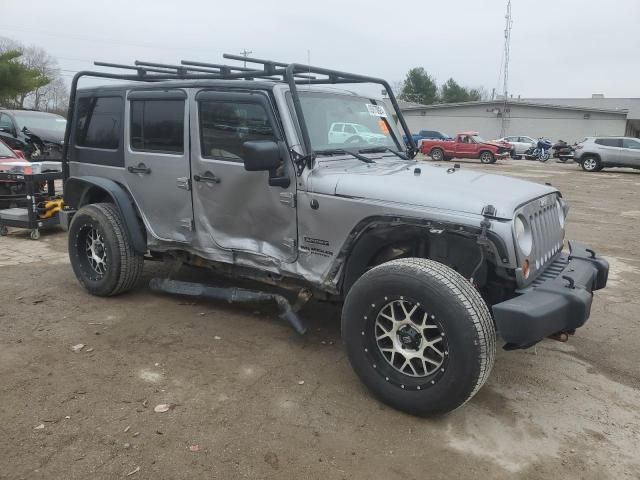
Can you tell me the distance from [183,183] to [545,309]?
9.68ft

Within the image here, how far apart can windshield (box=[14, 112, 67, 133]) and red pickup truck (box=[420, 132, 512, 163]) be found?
63.8ft

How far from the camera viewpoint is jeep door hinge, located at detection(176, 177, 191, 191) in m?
4.53

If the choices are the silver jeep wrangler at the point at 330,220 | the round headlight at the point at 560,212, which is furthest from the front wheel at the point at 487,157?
the round headlight at the point at 560,212

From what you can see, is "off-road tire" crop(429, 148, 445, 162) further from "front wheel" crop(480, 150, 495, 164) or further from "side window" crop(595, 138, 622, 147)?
"side window" crop(595, 138, 622, 147)

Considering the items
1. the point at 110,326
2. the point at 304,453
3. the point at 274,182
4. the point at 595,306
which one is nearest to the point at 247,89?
the point at 274,182

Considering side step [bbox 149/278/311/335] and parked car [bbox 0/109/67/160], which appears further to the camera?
parked car [bbox 0/109/67/160]

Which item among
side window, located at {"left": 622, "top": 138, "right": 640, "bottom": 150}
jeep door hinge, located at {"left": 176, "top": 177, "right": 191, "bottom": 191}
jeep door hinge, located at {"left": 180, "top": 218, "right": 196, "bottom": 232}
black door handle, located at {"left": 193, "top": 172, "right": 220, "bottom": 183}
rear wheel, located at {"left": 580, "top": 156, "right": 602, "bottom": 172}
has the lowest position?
rear wheel, located at {"left": 580, "top": 156, "right": 602, "bottom": 172}

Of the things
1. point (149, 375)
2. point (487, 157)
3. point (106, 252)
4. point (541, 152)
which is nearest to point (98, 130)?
point (106, 252)

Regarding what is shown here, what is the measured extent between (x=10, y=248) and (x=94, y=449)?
539cm

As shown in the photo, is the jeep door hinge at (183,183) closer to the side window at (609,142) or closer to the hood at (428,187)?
the hood at (428,187)

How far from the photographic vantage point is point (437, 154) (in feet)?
98.0

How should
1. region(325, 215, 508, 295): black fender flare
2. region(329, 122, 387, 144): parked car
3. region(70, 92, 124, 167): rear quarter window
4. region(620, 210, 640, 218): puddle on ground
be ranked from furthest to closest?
region(620, 210, 640, 218): puddle on ground
region(70, 92, 124, 167): rear quarter window
region(329, 122, 387, 144): parked car
region(325, 215, 508, 295): black fender flare

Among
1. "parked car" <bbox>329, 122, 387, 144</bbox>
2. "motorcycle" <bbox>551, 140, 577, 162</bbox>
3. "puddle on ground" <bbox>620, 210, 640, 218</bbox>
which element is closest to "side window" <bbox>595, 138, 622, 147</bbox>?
"motorcycle" <bbox>551, 140, 577, 162</bbox>

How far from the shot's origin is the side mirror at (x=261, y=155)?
3613 millimetres
